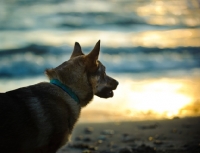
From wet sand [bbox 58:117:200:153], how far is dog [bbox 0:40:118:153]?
1457 millimetres

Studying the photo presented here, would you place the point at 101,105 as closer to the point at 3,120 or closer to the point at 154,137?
the point at 154,137

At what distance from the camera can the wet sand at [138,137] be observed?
612 cm

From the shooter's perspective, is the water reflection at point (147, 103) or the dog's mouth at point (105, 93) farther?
the water reflection at point (147, 103)

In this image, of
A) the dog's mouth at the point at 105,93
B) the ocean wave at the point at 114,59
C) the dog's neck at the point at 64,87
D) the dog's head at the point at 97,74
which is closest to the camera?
the dog's neck at the point at 64,87

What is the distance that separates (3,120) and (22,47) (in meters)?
7.60

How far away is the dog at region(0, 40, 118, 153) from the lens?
166 inches

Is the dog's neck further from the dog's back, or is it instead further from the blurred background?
the blurred background

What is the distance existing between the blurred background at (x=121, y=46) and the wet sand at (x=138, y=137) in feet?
0.92

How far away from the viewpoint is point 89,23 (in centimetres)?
1347

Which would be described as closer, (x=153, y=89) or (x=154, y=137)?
(x=154, y=137)

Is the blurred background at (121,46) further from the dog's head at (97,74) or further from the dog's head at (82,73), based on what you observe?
the dog's head at (82,73)

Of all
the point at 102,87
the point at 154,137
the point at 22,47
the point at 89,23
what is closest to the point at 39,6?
the point at 89,23

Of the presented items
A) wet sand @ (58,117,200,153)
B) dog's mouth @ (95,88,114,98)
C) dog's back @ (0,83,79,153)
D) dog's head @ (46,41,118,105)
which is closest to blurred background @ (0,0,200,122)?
wet sand @ (58,117,200,153)

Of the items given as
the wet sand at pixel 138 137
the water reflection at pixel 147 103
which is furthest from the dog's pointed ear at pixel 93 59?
the water reflection at pixel 147 103
